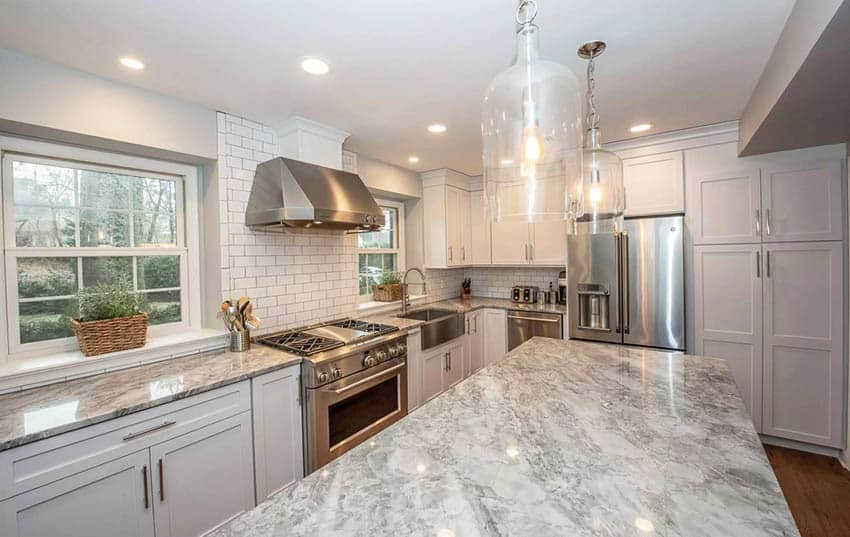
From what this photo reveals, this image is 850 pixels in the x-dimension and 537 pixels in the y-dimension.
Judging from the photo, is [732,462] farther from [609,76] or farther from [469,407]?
[609,76]

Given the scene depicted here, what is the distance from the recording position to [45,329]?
192cm

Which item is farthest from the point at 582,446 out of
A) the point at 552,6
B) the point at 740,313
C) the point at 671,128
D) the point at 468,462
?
the point at 671,128

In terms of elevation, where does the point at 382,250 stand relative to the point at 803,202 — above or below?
below

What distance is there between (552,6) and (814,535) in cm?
289

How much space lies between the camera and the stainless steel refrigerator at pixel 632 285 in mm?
2801

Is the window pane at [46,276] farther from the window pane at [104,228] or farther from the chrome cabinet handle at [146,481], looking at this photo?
the chrome cabinet handle at [146,481]

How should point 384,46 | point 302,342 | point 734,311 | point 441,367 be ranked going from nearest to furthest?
point 384,46
point 302,342
point 734,311
point 441,367

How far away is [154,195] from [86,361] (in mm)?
1047

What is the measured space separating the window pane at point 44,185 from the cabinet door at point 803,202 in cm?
443

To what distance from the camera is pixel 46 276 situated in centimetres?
192

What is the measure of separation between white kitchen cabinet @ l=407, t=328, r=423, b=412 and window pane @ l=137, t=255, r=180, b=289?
1658mm

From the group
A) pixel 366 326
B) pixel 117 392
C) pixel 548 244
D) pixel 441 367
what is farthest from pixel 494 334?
pixel 117 392

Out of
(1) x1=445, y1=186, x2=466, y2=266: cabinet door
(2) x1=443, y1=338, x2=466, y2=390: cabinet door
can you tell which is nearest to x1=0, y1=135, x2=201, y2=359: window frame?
(2) x1=443, y1=338, x2=466, y2=390: cabinet door

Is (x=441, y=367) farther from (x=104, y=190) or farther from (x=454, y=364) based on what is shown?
(x=104, y=190)
